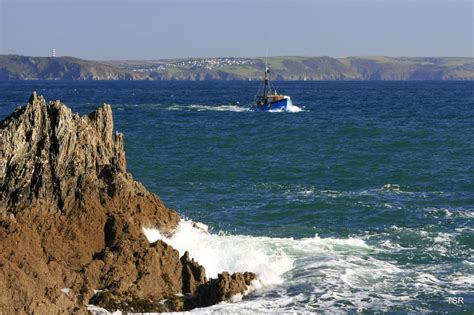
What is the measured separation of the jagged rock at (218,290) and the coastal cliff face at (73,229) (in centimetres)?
9

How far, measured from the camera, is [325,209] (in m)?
37.0

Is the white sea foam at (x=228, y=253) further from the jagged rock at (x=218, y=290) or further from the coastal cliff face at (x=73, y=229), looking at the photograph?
the jagged rock at (x=218, y=290)

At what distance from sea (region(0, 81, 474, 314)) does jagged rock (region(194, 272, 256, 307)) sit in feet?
0.93

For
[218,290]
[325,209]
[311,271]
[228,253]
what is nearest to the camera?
[218,290]

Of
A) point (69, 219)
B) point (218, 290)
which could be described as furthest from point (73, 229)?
point (218, 290)

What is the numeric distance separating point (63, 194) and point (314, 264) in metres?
8.61

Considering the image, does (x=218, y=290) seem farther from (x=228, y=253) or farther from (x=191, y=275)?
(x=228, y=253)

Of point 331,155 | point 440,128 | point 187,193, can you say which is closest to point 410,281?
point 187,193

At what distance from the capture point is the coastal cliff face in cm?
2119

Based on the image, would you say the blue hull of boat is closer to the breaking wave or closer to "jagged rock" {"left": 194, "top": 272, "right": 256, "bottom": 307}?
the breaking wave

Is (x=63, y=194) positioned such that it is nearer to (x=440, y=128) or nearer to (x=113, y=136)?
(x=113, y=136)

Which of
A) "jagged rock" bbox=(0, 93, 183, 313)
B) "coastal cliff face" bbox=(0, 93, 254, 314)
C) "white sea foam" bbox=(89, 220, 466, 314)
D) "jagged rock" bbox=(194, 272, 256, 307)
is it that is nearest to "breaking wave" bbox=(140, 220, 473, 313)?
"white sea foam" bbox=(89, 220, 466, 314)

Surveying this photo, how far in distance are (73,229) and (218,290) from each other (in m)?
4.67

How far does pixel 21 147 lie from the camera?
80.9ft
